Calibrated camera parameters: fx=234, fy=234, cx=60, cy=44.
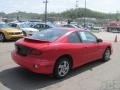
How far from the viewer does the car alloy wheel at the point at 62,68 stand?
6680mm

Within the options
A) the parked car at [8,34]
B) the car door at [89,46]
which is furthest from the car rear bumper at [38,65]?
the parked car at [8,34]

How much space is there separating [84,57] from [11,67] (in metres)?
2.50

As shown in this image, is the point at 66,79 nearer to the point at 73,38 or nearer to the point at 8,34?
the point at 73,38

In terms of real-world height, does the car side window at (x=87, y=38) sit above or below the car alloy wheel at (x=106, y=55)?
above

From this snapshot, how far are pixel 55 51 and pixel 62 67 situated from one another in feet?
2.05

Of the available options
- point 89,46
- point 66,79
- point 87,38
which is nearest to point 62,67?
point 66,79

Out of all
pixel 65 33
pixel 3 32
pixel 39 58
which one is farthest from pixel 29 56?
pixel 3 32

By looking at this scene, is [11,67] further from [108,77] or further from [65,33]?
[108,77]

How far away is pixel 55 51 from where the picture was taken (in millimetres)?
6500

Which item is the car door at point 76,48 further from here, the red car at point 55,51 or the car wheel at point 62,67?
the car wheel at point 62,67

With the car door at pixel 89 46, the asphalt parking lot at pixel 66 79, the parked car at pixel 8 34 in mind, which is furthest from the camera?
the parked car at pixel 8 34

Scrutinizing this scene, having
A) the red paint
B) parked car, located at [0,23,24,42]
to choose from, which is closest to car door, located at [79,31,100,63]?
the red paint

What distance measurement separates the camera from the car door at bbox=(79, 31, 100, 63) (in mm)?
7871

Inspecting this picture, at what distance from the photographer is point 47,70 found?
249 inches
